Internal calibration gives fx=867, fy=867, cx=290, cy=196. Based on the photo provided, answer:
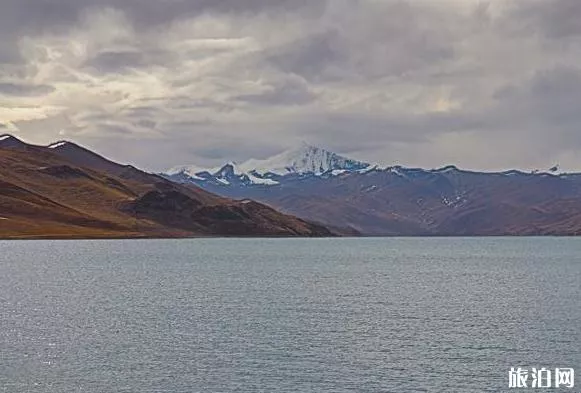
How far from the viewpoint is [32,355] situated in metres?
65.5

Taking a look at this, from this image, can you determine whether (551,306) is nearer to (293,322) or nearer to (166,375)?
(293,322)

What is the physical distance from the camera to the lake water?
191 ft

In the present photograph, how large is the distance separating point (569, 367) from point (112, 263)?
13892cm

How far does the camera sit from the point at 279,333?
254 feet

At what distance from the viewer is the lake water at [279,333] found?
2288 inches

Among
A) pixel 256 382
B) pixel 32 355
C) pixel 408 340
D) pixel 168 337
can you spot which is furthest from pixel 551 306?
pixel 32 355
